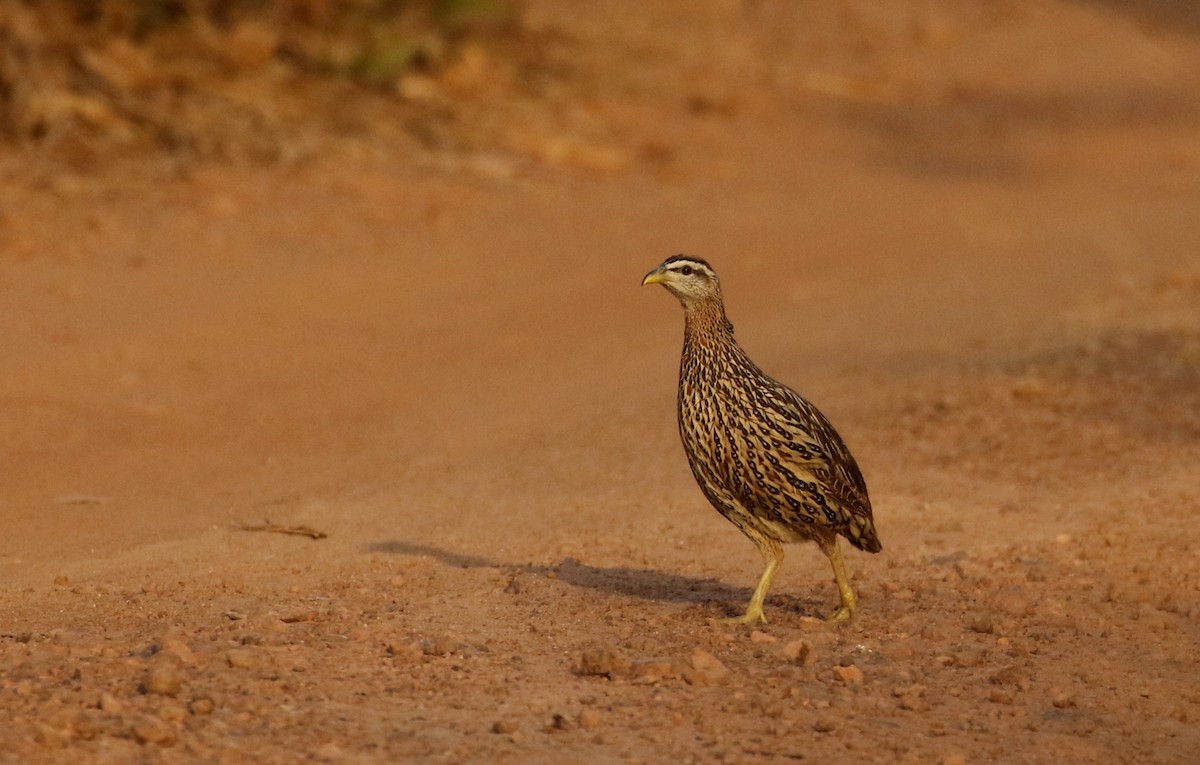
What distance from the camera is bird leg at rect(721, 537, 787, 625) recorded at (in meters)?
6.52

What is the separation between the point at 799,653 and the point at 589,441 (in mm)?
3912

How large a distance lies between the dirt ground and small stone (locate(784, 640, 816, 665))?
0.05m

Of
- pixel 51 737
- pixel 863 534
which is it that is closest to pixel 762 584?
pixel 863 534

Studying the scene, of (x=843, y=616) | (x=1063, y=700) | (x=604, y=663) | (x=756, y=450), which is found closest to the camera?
(x=604, y=663)

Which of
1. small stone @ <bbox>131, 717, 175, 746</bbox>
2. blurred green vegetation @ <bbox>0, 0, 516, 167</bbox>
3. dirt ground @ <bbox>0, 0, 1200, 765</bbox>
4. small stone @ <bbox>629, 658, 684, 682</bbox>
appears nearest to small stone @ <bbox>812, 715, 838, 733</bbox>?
dirt ground @ <bbox>0, 0, 1200, 765</bbox>

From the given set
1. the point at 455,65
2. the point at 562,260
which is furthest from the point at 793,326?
the point at 455,65

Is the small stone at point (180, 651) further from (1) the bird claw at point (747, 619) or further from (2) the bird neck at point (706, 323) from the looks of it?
(2) the bird neck at point (706, 323)

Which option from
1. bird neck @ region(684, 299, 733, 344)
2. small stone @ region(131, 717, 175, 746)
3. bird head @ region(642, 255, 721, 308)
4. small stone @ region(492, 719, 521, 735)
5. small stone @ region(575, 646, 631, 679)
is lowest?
small stone @ region(131, 717, 175, 746)

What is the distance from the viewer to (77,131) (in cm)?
1521

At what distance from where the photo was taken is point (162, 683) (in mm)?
5309

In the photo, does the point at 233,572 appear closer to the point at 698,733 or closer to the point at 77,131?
the point at 698,733

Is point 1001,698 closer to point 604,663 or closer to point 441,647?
point 604,663

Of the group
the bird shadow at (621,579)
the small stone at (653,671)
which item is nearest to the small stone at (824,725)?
the small stone at (653,671)

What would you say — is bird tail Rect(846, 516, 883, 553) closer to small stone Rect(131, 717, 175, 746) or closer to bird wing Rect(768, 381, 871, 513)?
bird wing Rect(768, 381, 871, 513)
